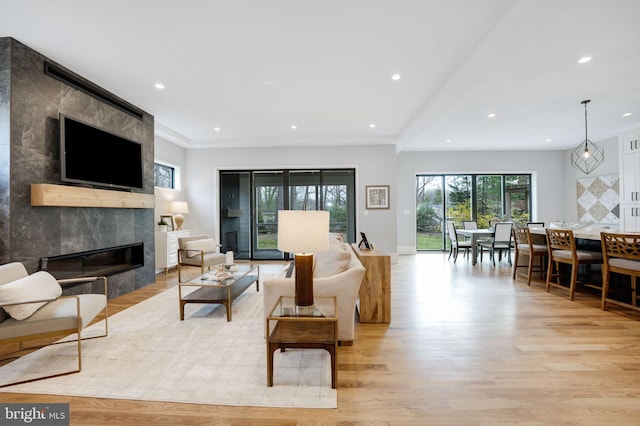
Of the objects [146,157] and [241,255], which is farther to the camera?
[241,255]

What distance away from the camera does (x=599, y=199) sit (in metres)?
6.87

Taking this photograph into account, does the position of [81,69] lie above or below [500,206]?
above

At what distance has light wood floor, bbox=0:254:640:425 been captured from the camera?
1655mm

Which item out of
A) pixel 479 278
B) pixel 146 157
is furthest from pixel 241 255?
pixel 479 278

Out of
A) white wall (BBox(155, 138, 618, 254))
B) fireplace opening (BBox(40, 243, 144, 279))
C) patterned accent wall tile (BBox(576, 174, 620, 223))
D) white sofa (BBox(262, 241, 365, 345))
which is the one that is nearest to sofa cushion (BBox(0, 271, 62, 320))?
fireplace opening (BBox(40, 243, 144, 279))

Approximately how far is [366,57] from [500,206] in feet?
22.8

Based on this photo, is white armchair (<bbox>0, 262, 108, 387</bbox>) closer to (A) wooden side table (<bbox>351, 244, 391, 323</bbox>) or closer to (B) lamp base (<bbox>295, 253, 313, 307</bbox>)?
(B) lamp base (<bbox>295, 253, 313, 307</bbox>)

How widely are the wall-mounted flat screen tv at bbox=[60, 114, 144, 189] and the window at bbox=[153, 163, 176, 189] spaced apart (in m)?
1.45

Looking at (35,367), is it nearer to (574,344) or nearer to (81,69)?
(81,69)

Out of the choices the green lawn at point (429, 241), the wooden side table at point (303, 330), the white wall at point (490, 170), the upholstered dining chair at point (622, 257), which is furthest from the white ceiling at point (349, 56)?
the green lawn at point (429, 241)

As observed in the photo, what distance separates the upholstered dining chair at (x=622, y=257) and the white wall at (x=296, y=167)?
3602 mm

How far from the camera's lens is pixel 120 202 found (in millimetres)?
4020

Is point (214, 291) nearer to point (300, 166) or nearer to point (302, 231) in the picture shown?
point (302, 231)

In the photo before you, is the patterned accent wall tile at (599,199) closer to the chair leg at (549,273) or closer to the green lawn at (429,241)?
the green lawn at (429,241)
